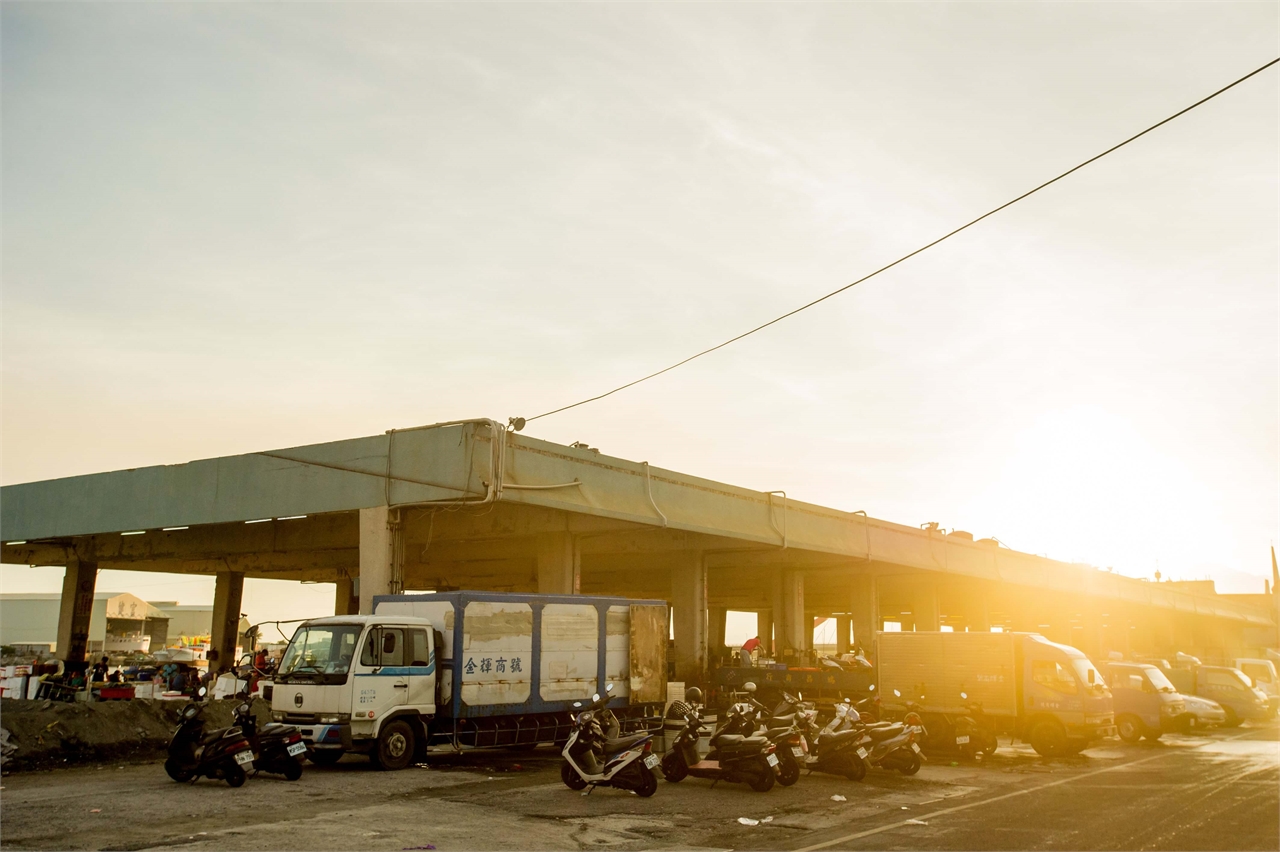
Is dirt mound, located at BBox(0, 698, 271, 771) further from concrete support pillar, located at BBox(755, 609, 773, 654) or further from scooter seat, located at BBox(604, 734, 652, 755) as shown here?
concrete support pillar, located at BBox(755, 609, 773, 654)

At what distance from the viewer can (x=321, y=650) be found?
1527cm

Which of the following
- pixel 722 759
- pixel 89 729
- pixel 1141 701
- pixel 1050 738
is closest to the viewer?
pixel 722 759

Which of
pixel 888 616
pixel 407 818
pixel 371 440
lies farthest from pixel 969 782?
pixel 888 616

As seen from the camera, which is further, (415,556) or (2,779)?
(415,556)

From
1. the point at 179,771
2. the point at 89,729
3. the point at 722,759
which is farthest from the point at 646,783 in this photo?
the point at 89,729

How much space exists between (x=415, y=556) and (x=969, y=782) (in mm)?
27944

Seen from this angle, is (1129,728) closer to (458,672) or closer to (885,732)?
(885,732)

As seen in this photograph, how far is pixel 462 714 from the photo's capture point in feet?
53.5

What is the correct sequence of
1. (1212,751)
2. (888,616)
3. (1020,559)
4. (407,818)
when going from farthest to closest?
1. (888,616)
2. (1020,559)
3. (1212,751)
4. (407,818)

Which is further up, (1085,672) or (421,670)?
(421,670)

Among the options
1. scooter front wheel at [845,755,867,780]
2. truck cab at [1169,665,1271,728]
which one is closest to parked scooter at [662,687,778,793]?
scooter front wheel at [845,755,867,780]

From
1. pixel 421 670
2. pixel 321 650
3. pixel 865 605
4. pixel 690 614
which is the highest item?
pixel 865 605

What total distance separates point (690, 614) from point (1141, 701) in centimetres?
1402

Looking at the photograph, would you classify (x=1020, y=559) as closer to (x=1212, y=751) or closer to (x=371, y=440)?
(x=1212, y=751)
